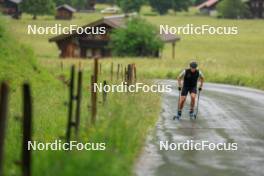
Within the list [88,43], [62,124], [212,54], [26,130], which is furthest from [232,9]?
[26,130]

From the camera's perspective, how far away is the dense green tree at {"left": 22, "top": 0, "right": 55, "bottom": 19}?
116938mm

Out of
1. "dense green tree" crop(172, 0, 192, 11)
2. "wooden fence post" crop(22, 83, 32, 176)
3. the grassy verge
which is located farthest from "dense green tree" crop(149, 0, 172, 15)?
"wooden fence post" crop(22, 83, 32, 176)

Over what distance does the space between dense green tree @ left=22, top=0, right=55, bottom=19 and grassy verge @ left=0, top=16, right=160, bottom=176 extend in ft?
297

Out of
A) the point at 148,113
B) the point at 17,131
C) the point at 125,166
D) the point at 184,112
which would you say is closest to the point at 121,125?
the point at 125,166

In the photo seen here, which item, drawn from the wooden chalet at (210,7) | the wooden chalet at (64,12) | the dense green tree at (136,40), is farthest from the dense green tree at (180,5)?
the dense green tree at (136,40)

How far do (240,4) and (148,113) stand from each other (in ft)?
360

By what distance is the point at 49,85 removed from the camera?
25953 mm

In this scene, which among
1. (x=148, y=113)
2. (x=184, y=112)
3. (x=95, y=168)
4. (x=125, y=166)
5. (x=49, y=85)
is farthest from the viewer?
(x=49, y=85)

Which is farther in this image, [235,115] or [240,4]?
[240,4]

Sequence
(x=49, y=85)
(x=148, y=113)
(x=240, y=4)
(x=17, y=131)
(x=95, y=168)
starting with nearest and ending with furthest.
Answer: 1. (x=95, y=168)
2. (x=17, y=131)
3. (x=148, y=113)
4. (x=49, y=85)
5. (x=240, y=4)

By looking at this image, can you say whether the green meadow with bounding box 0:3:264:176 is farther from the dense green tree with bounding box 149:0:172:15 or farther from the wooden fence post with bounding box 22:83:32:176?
the dense green tree with bounding box 149:0:172:15

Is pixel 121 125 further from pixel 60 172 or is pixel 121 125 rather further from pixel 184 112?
pixel 184 112

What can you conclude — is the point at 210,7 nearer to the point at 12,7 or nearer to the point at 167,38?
the point at 12,7

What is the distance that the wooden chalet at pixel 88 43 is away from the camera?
204 feet
